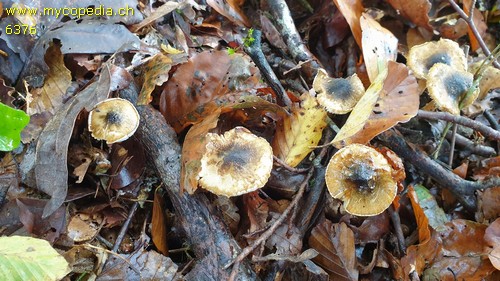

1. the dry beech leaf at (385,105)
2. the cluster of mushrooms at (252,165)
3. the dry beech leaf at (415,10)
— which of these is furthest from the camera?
the dry beech leaf at (415,10)

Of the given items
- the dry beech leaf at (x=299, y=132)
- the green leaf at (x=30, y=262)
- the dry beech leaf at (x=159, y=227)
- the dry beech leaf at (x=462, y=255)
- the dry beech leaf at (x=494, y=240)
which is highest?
the dry beech leaf at (x=299, y=132)

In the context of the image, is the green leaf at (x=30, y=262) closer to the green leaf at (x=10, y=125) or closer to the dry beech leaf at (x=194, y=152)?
the green leaf at (x=10, y=125)

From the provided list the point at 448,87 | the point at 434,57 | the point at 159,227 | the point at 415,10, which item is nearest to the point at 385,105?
the point at 448,87

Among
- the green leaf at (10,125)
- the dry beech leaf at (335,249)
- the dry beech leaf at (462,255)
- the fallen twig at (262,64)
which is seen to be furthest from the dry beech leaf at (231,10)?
the dry beech leaf at (462,255)

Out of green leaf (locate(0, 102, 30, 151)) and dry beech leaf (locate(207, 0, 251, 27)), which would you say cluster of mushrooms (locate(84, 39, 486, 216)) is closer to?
green leaf (locate(0, 102, 30, 151))

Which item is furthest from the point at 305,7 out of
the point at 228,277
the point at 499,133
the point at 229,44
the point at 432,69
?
the point at 228,277

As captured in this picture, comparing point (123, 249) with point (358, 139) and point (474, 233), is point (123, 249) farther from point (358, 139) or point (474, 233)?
point (474, 233)

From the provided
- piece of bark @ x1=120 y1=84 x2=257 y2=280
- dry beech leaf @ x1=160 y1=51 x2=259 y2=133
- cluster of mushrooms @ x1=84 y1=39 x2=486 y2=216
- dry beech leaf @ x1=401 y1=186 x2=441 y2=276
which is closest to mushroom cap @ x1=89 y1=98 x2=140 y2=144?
cluster of mushrooms @ x1=84 y1=39 x2=486 y2=216
